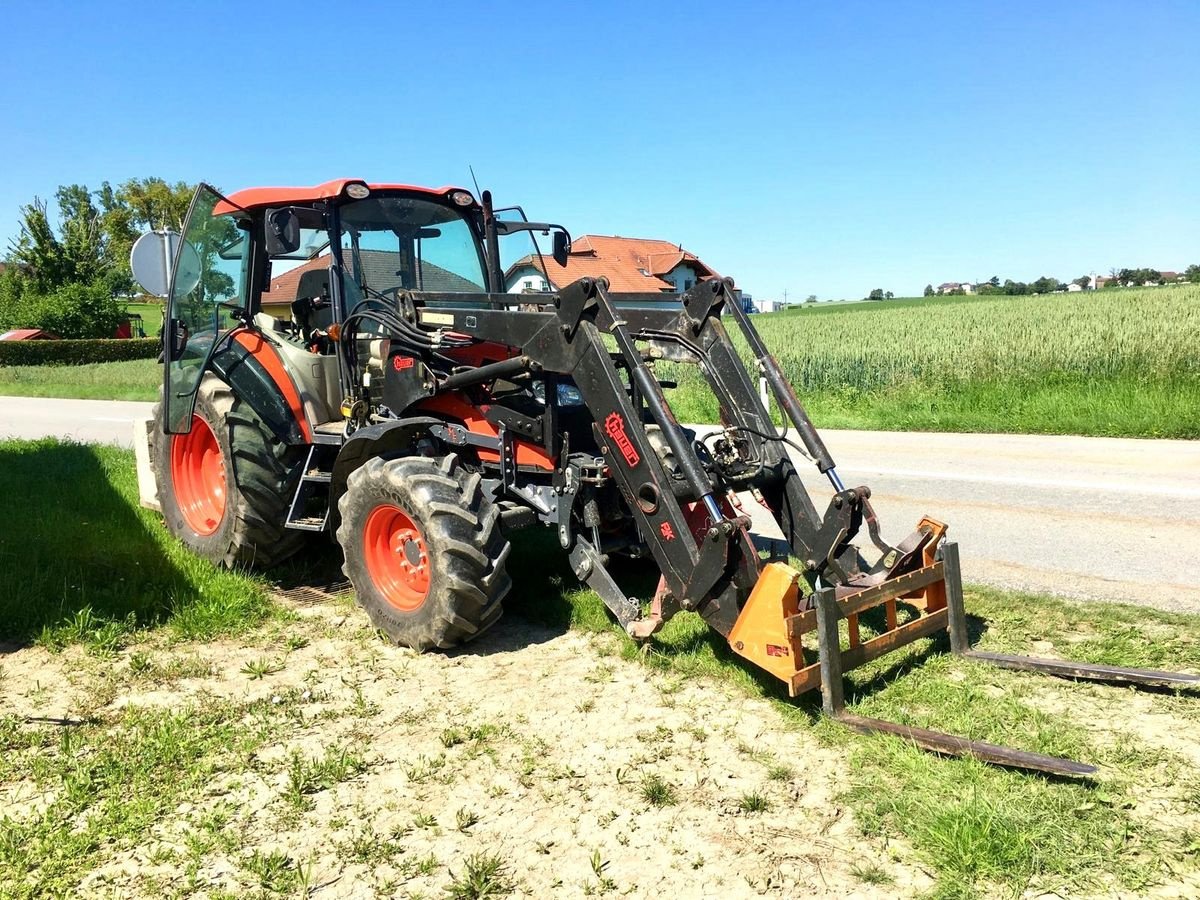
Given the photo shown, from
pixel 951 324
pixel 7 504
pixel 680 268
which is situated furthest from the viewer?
pixel 680 268

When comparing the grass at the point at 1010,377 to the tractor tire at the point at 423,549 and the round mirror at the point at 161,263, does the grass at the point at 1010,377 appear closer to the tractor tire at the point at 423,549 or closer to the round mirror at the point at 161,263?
the tractor tire at the point at 423,549

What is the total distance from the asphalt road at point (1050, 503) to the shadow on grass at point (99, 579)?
487 centimetres

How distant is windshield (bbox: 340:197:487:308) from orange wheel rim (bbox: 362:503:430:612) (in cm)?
150

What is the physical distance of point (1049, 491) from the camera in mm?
8219

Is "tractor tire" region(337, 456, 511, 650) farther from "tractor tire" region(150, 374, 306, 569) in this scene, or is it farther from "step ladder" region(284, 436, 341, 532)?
"tractor tire" region(150, 374, 306, 569)

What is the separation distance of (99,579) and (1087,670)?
585 centimetres

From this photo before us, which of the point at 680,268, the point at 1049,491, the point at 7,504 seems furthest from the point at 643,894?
the point at 680,268

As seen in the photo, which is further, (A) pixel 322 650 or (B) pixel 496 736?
(A) pixel 322 650

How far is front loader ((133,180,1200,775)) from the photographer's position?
425 cm

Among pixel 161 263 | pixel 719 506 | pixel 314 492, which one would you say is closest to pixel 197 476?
pixel 314 492

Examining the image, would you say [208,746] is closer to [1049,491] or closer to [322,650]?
[322,650]

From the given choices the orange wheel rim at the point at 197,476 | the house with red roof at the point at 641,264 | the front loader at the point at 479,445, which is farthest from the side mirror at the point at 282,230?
the house with red roof at the point at 641,264

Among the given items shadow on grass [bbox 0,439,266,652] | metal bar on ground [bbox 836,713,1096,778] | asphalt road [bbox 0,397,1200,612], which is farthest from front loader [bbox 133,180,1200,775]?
asphalt road [bbox 0,397,1200,612]

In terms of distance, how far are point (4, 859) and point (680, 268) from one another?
159 feet
